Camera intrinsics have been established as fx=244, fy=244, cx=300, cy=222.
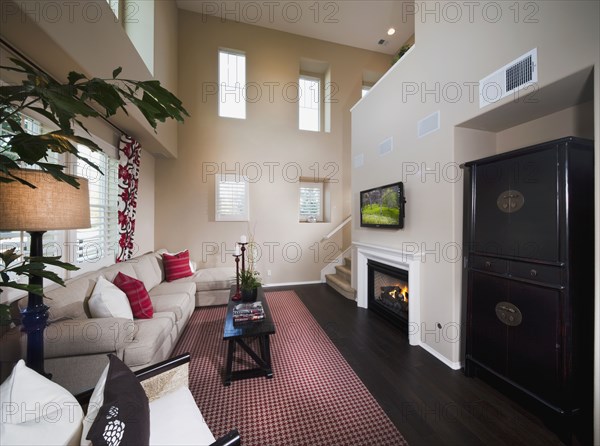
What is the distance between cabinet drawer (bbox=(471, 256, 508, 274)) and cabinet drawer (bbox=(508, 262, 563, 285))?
0.05m

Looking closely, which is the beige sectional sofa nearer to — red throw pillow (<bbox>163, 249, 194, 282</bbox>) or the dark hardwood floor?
red throw pillow (<bbox>163, 249, 194, 282</bbox>)

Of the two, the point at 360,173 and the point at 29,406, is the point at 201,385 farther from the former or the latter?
the point at 360,173

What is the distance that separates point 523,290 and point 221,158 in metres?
4.59

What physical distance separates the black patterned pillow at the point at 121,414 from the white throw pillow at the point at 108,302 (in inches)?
45.3

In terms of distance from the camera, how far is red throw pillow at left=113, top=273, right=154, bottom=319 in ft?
7.41

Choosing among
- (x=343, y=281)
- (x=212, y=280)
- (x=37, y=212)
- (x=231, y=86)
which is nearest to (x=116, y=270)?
(x=212, y=280)

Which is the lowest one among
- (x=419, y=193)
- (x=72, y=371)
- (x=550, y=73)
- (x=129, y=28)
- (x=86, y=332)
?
(x=72, y=371)

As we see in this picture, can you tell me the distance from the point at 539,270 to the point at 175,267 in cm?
407

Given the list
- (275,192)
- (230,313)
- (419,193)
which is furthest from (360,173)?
(230,313)

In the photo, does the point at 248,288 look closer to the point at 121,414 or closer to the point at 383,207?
the point at 121,414

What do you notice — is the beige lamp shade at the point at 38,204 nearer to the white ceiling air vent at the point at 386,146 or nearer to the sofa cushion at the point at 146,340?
the sofa cushion at the point at 146,340

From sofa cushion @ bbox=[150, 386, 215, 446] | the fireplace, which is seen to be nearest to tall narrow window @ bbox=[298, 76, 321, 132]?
the fireplace

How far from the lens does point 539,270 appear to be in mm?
1610

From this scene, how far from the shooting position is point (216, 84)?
4.66m
